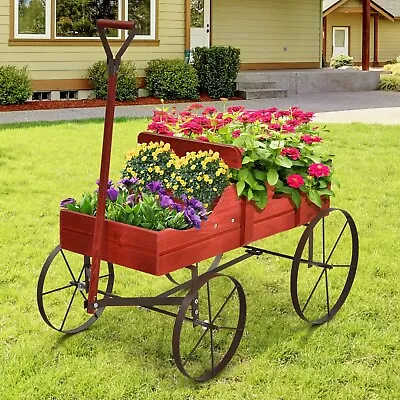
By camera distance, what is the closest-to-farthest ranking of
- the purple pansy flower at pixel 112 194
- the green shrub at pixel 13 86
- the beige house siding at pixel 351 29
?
the purple pansy flower at pixel 112 194
the green shrub at pixel 13 86
the beige house siding at pixel 351 29

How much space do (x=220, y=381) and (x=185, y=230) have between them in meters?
0.77

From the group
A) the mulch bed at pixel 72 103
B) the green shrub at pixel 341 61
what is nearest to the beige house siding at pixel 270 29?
the mulch bed at pixel 72 103

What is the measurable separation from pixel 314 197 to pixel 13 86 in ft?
36.0

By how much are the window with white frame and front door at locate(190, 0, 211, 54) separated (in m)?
2.87

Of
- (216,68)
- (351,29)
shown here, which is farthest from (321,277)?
(351,29)

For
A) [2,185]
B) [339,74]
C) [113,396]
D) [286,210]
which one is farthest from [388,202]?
[339,74]

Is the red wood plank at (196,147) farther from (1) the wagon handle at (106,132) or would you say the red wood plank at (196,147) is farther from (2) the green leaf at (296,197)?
(1) the wagon handle at (106,132)

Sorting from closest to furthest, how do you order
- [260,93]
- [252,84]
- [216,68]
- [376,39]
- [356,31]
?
[216,68] → [260,93] → [252,84] → [356,31] → [376,39]

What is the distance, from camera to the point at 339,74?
2027cm

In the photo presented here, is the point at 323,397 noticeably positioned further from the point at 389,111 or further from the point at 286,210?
the point at 389,111

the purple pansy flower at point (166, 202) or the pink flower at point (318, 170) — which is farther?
the pink flower at point (318, 170)

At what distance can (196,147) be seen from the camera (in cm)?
416

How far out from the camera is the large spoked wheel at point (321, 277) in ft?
14.3

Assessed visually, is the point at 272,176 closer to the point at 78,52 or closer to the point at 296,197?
the point at 296,197
